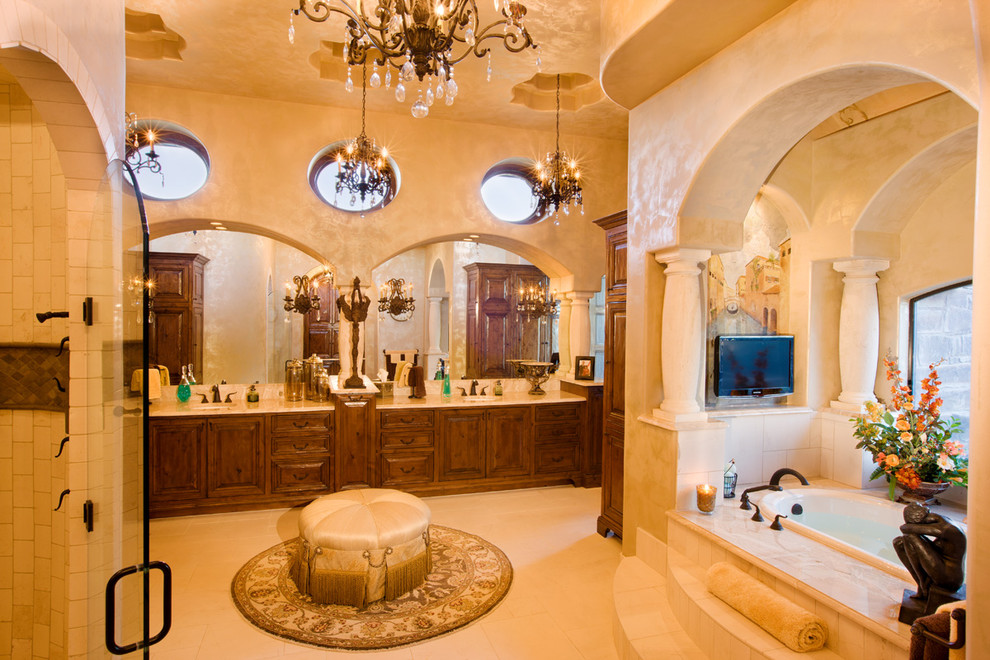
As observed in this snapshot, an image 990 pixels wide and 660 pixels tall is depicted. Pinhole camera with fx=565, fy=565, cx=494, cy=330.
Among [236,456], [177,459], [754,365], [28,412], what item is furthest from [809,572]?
[177,459]

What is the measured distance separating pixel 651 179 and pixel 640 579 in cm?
262

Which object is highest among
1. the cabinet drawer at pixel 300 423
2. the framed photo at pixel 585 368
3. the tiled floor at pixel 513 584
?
the framed photo at pixel 585 368

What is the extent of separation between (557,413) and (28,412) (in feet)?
15.4

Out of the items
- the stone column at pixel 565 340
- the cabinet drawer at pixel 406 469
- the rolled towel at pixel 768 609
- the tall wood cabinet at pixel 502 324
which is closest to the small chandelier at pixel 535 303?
the tall wood cabinet at pixel 502 324

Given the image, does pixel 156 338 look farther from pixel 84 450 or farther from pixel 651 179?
pixel 651 179

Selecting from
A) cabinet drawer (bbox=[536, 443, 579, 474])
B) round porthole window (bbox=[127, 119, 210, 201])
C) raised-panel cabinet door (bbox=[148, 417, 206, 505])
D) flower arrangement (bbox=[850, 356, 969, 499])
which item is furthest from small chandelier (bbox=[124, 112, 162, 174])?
flower arrangement (bbox=[850, 356, 969, 499])

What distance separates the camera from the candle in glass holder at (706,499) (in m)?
3.51

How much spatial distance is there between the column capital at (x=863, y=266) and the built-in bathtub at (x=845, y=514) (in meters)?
→ 1.68

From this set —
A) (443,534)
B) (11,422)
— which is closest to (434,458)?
(443,534)

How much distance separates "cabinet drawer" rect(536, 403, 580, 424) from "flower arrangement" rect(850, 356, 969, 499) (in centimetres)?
296

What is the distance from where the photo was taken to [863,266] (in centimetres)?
440

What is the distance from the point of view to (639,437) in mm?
3930

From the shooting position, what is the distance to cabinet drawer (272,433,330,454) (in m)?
5.41

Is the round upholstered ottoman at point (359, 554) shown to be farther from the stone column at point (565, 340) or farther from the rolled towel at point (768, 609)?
the stone column at point (565, 340)
